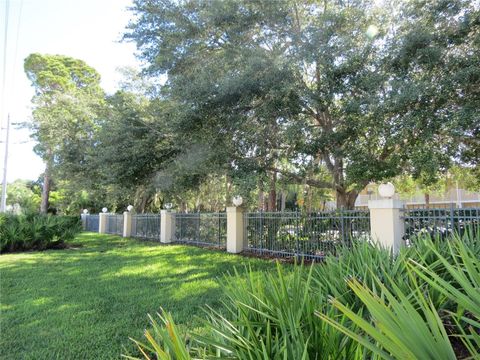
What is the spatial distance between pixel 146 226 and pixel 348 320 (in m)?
18.2

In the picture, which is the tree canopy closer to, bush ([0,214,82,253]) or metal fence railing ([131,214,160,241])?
bush ([0,214,82,253])

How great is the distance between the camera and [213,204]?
29.7 m

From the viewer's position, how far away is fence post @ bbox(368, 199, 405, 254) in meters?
8.11

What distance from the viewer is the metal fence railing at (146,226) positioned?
1873 centimetres

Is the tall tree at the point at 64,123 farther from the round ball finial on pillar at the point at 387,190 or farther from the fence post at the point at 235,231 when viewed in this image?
the round ball finial on pillar at the point at 387,190

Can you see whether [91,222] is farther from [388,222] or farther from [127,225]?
[388,222]

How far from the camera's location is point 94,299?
6.26m

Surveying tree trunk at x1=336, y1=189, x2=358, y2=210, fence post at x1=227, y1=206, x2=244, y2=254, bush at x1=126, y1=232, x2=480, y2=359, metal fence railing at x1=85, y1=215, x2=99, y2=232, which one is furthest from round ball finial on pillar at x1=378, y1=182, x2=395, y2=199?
metal fence railing at x1=85, y1=215, x2=99, y2=232

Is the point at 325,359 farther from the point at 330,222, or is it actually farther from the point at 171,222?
the point at 171,222

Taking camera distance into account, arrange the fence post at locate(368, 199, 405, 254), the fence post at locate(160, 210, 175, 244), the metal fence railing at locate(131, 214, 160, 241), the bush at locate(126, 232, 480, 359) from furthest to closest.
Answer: the metal fence railing at locate(131, 214, 160, 241) → the fence post at locate(160, 210, 175, 244) → the fence post at locate(368, 199, 405, 254) → the bush at locate(126, 232, 480, 359)

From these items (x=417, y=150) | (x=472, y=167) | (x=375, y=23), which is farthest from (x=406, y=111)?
(x=472, y=167)

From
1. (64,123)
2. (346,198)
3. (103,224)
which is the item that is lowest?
(103,224)

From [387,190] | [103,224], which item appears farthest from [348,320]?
[103,224]

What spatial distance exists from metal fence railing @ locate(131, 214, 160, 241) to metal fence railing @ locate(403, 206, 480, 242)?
13.1 meters
